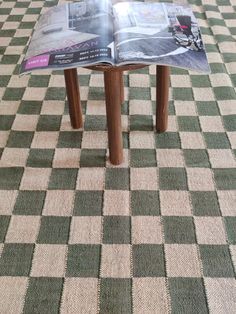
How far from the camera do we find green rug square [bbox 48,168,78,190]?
4.13ft

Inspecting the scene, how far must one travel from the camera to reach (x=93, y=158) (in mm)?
1359

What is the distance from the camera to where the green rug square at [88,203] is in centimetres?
118

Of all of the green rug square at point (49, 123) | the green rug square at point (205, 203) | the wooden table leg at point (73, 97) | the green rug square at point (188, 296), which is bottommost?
the green rug square at point (188, 296)

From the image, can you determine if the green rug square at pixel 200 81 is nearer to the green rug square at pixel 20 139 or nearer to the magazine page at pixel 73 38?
the magazine page at pixel 73 38

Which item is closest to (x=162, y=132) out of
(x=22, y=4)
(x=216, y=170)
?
(x=216, y=170)

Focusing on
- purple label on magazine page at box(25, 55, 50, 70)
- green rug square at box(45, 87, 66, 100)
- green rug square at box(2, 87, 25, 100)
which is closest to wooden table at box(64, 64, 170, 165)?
purple label on magazine page at box(25, 55, 50, 70)

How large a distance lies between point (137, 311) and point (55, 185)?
488 millimetres

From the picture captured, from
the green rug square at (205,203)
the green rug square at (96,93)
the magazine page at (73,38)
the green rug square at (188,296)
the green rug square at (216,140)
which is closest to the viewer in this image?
the green rug square at (188,296)

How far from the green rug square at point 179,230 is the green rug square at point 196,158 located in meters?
0.24

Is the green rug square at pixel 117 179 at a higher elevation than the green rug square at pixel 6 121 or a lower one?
lower

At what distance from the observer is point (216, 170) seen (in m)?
1.30

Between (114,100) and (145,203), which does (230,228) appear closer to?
(145,203)

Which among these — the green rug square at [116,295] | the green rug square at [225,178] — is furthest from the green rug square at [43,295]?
the green rug square at [225,178]

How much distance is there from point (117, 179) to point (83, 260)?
1.04 feet
